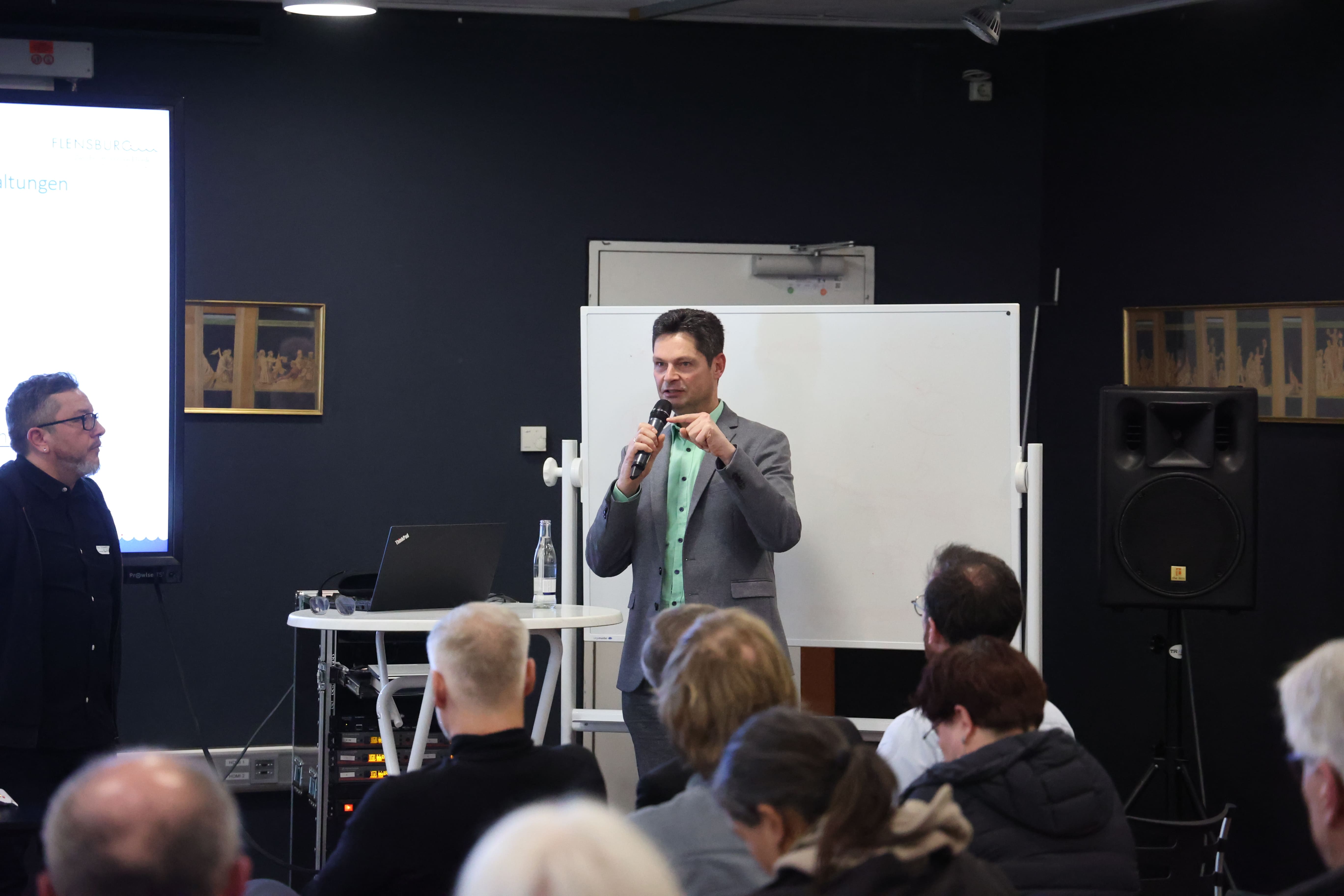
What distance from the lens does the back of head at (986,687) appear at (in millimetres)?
1940

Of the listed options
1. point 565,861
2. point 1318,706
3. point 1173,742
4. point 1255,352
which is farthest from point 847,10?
point 565,861

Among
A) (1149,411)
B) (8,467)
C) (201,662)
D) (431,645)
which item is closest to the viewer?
(431,645)

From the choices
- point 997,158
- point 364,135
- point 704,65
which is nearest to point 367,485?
point 364,135

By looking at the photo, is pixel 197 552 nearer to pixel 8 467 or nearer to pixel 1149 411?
pixel 8 467

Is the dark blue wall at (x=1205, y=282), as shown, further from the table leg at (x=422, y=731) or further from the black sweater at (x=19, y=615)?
the black sweater at (x=19, y=615)

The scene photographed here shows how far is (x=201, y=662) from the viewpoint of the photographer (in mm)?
4930

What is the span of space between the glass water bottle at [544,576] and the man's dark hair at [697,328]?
725 millimetres

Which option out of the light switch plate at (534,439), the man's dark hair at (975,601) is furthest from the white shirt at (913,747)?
the light switch plate at (534,439)

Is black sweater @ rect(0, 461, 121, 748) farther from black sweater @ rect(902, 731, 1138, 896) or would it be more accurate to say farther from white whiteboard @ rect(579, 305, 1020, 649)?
black sweater @ rect(902, 731, 1138, 896)

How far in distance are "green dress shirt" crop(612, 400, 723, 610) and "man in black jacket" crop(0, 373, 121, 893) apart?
4.77 ft

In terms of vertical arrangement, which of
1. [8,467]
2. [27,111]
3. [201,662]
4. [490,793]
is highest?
[27,111]

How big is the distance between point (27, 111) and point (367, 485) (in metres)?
1.82

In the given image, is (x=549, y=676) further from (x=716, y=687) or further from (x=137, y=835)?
(x=137, y=835)

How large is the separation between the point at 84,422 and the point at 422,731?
4.15ft
